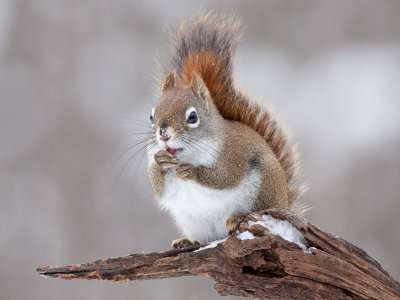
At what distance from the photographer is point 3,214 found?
3475 mm

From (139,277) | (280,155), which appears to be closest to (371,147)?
(280,155)

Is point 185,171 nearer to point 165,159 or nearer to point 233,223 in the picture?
point 165,159

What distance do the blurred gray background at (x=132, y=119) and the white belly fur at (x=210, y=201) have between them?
147cm

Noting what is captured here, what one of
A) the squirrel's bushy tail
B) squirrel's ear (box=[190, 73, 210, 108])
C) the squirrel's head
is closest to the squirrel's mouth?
the squirrel's head

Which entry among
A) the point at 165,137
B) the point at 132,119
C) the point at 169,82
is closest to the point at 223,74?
the point at 169,82

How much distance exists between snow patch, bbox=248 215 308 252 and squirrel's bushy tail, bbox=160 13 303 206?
482 mm

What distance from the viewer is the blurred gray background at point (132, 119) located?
339cm

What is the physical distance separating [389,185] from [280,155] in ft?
4.54

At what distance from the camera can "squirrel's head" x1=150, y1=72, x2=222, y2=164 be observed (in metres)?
1.81

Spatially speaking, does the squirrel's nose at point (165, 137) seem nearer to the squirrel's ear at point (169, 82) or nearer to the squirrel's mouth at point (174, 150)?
the squirrel's mouth at point (174, 150)

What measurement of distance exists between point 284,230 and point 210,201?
26 centimetres

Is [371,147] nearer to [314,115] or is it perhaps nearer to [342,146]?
[342,146]

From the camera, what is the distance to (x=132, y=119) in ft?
11.3

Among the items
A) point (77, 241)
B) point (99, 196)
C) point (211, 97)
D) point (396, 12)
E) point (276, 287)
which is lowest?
point (276, 287)
